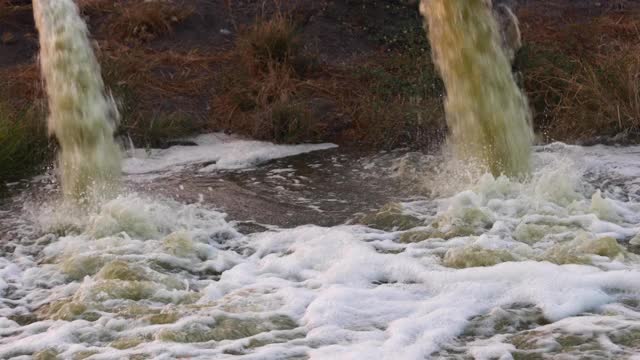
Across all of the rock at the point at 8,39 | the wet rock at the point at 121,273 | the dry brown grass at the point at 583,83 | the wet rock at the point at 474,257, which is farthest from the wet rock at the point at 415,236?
the rock at the point at 8,39

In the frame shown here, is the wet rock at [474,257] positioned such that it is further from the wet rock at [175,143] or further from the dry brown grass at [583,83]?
the wet rock at [175,143]

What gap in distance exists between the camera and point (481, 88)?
21.9 ft

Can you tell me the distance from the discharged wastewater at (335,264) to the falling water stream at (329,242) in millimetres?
13

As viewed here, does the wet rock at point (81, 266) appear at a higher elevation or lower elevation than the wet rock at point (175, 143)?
higher

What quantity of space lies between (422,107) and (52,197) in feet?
9.07

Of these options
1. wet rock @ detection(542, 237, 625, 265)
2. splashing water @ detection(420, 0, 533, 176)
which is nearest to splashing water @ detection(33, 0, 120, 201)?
splashing water @ detection(420, 0, 533, 176)

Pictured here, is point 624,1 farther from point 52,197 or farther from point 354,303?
point 354,303

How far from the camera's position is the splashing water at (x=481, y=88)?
6.59 metres

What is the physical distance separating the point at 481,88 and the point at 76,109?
8.21 ft

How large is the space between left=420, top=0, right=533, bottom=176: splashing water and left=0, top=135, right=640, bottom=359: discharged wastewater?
8.2 inches

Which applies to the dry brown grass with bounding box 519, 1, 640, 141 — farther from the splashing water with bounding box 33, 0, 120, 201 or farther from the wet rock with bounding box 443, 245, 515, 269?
the splashing water with bounding box 33, 0, 120, 201

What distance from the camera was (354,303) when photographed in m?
4.69

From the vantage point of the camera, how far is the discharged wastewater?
4312 millimetres

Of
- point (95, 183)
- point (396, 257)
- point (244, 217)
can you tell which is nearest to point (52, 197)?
point (95, 183)
